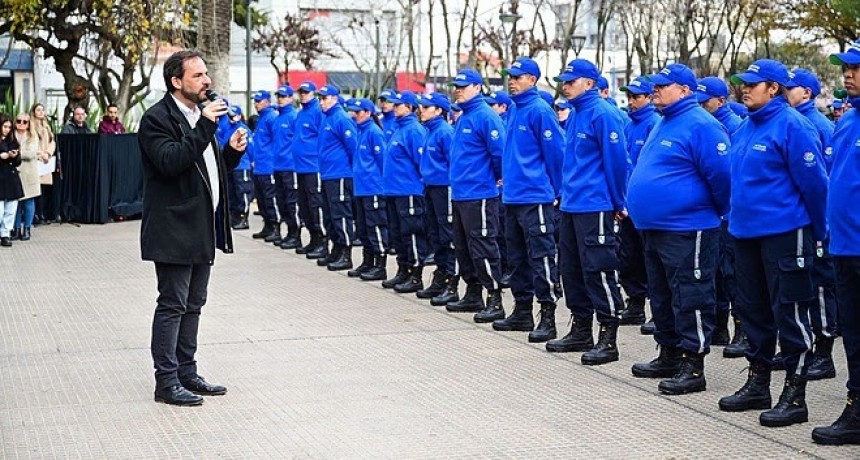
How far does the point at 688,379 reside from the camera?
8.37 metres

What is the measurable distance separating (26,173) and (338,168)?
227 inches

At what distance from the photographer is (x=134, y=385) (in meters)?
8.66

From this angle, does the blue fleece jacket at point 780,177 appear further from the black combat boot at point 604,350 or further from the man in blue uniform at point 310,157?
the man in blue uniform at point 310,157

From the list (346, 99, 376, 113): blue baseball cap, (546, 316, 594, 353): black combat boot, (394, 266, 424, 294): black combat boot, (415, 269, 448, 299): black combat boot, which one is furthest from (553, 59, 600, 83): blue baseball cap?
(346, 99, 376, 113): blue baseball cap

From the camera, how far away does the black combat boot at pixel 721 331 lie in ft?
33.5

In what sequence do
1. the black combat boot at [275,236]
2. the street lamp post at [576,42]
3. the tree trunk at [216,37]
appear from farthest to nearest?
1. the street lamp post at [576,42]
2. the tree trunk at [216,37]
3. the black combat boot at [275,236]

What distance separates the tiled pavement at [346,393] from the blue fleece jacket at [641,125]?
1551 mm

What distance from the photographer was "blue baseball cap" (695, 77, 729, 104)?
10.6 meters

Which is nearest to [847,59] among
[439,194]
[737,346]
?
[737,346]

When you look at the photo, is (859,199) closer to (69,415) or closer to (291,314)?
(69,415)

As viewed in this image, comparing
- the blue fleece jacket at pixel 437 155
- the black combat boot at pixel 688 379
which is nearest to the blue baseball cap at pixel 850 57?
the black combat boot at pixel 688 379

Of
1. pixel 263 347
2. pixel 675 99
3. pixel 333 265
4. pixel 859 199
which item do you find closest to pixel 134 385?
pixel 263 347

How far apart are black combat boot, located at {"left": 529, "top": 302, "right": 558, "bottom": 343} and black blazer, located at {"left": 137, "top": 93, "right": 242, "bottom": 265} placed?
3.27 m

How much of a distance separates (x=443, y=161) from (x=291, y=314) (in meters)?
2.14
